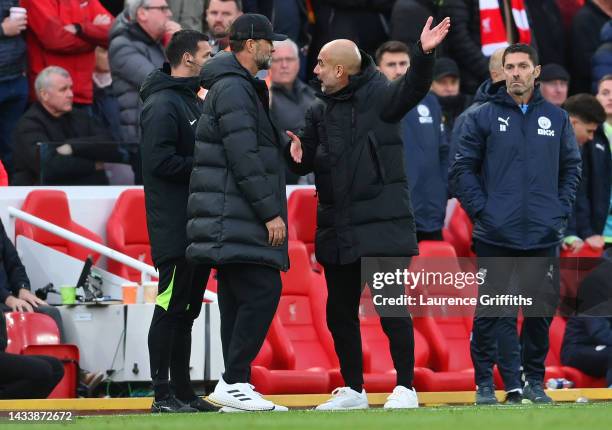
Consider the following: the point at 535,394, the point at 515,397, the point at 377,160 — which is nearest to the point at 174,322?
the point at 377,160

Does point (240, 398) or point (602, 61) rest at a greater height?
point (602, 61)

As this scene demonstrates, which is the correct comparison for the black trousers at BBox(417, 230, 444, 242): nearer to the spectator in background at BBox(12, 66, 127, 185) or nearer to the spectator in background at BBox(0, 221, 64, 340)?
the spectator in background at BBox(12, 66, 127, 185)

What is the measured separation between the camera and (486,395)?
10828 millimetres

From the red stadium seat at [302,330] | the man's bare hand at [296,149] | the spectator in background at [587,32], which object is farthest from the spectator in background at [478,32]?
the man's bare hand at [296,149]

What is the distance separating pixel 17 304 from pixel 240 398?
247 cm

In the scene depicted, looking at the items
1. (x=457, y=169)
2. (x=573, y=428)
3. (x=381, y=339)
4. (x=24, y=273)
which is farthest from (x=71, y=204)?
(x=573, y=428)

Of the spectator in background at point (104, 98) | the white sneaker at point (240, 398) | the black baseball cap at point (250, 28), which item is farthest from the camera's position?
the spectator in background at point (104, 98)

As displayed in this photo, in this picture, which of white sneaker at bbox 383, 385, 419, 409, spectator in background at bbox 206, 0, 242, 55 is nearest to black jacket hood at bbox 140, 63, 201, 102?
white sneaker at bbox 383, 385, 419, 409

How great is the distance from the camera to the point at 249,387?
374 inches

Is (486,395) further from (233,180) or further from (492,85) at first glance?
(233,180)

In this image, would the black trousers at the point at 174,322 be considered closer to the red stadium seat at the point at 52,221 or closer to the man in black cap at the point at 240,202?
the man in black cap at the point at 240,202

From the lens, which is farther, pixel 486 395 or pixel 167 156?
pixel 486 395

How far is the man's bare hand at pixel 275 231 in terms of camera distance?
941 cm

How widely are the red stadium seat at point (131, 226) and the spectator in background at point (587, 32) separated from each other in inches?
237
